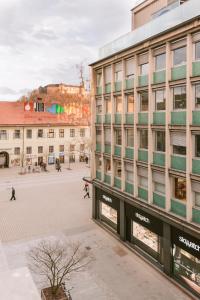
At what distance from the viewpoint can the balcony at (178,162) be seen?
17.8 meters

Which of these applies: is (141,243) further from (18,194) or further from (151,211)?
(18,194)

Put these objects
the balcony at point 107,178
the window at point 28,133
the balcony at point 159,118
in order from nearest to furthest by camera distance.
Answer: the balcony at point 159,118
the balcony at point 107,178
the window at point 28,133

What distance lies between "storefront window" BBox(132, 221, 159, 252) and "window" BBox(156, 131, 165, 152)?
6.12m

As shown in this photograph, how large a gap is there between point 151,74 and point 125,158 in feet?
22.7

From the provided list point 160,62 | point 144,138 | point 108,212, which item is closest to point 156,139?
point 144,138

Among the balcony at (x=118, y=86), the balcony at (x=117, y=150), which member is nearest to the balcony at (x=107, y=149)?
the balcony at (x=117, y=150)

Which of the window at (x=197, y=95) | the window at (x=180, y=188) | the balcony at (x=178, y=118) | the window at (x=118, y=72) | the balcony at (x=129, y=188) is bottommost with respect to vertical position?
the balcony at (x=129, y=188)

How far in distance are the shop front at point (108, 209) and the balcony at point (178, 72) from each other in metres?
11.3

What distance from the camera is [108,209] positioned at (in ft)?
87.4

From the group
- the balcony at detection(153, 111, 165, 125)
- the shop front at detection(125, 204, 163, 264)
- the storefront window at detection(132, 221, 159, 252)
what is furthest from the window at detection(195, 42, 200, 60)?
the storefront window at detection(132, 221, 159, 252)

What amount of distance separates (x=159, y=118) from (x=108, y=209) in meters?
10.7

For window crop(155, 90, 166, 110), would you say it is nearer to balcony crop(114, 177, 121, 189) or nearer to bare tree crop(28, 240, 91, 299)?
balcony crop(114, 177, 121, 189)

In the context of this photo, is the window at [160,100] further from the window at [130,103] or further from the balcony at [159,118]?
the window at [130,103]

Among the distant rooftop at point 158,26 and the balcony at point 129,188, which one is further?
the balcony at point 129,188
